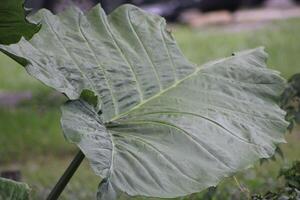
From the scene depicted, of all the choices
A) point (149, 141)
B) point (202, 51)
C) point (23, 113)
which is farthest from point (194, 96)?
point (202, 51)

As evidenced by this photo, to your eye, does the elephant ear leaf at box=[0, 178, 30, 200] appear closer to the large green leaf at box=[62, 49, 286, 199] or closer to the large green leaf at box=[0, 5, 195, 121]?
the large green leaf at box=[62, 49, 286, 199]

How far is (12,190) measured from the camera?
6.94 ft

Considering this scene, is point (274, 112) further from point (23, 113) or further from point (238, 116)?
point (23, 113)

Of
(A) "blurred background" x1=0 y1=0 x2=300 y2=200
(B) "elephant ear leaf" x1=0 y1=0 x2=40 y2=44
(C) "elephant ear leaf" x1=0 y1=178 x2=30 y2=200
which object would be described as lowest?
(A) "blurred background" x1=0 y1=0 x2=300 y2=200

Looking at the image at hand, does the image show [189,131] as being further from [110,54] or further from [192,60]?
[192,60]

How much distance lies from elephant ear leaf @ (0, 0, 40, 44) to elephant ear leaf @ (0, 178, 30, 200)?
1.19 feet

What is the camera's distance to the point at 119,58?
2.68 metres

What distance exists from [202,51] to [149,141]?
9316 mm

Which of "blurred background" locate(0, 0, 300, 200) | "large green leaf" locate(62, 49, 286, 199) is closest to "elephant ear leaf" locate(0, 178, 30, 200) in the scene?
"large green leaf" locate(62, 49, 286, 199)

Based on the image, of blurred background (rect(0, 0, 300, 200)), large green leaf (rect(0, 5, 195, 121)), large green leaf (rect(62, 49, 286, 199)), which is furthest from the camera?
blurred background (rect(0, 0, 300, 200))

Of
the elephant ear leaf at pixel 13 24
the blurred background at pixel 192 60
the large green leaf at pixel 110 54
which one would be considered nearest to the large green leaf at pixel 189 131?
the large green leaf at pixel 110 54

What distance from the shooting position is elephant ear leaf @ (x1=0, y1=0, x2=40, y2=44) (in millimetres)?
2021

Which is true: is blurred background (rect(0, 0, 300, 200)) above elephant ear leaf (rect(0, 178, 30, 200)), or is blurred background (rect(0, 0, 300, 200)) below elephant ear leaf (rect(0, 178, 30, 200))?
below

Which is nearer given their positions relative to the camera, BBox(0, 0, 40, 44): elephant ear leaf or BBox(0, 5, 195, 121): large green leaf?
BBox(0, 0, 40, 44): elephant ear leaf
